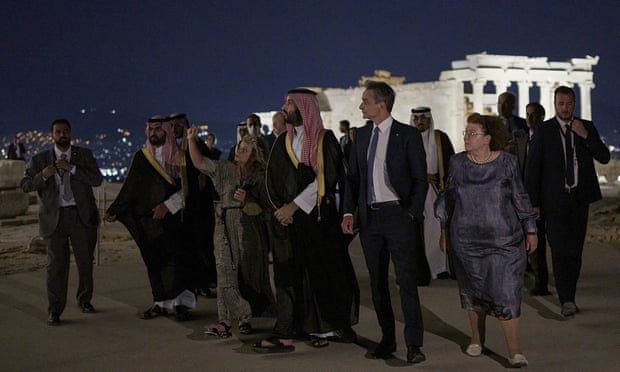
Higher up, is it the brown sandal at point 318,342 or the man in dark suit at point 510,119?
the man in dark suit at point 510,119

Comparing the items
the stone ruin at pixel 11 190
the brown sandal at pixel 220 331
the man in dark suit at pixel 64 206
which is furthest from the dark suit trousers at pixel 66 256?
the stone ruin at pixel 11 190

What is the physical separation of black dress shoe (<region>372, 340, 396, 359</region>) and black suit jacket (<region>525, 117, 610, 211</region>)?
2.27 metres

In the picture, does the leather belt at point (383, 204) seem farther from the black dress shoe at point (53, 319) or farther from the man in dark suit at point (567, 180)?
the black dress shoe at point (53, 319)

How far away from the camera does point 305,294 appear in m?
6.27

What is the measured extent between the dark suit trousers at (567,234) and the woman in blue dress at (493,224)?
5.58 ft

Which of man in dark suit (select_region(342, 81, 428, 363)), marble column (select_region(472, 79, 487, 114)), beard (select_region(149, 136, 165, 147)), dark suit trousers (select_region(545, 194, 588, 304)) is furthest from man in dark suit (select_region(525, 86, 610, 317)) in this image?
marble column (select_region(472, 79, 487, 114))

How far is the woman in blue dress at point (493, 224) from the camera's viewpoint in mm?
5355

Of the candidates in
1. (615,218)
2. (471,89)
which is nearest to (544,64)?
(471,89)

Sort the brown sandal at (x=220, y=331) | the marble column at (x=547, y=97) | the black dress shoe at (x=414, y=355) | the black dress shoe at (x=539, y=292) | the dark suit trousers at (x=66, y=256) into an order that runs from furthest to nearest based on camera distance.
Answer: the marble column at (x=547, y=97)
the black dress shoe at (x=539, y=292)
the dark suit trousers at (x=66, y=256)
the brown sandal at (x=220, y=331)
the black dress shoe at (x=414, y=355)

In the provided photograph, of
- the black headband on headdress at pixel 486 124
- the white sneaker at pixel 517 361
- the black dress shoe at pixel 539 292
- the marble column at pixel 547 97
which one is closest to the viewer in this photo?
the white sneaker at pixel 517 361

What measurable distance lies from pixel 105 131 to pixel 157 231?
6070 inches

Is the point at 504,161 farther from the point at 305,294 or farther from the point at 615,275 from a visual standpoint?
the point at 615,275

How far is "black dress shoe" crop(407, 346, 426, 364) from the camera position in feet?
18.1

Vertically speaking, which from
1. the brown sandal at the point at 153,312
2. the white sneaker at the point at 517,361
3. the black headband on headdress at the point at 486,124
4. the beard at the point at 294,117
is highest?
the beard at the point at 294,117
